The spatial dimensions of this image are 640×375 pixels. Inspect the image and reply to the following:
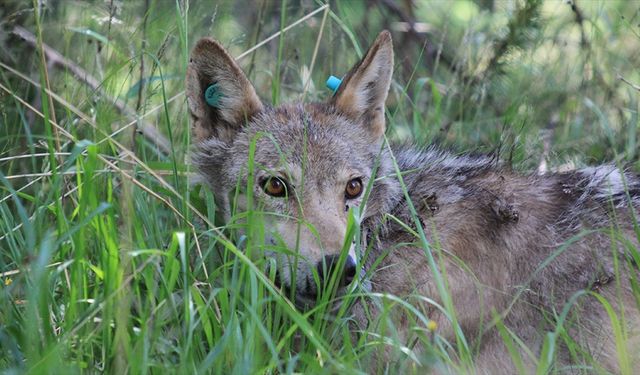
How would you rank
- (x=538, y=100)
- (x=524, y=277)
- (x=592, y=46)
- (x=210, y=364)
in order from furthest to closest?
(x=592, y=46) < (x=538, y=100) < (x=524, y=277) < (x=210, y=364)

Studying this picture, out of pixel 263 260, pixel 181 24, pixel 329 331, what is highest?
pixel 181 24

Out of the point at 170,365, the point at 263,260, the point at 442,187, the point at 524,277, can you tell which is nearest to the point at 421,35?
the point at 442,187

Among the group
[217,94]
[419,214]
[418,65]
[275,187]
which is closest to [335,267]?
[275,187]

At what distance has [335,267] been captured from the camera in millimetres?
3574

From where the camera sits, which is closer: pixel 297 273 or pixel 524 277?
pixel 297 273

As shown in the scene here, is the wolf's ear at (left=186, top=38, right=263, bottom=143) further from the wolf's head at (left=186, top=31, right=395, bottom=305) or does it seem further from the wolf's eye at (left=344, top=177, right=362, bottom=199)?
the wolf's eye at (left=344, top=177, right=362, bottom=199)

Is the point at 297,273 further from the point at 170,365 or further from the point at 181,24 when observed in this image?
the point at 181,24

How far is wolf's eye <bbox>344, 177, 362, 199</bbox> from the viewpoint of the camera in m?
4.19

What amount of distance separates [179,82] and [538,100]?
288 centimetres

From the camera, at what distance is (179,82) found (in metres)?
5.90

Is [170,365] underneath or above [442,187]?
underneath

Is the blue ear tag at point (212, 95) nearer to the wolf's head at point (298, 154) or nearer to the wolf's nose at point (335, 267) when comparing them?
the wolf's head at point (298, 154)

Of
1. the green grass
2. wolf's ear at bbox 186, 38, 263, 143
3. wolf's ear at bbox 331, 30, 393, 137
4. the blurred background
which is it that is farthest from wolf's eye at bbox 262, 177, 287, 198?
the blurred background

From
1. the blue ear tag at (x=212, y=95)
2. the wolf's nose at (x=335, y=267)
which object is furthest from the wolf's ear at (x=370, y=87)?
the wolf's nose at (x=335, y=267)
